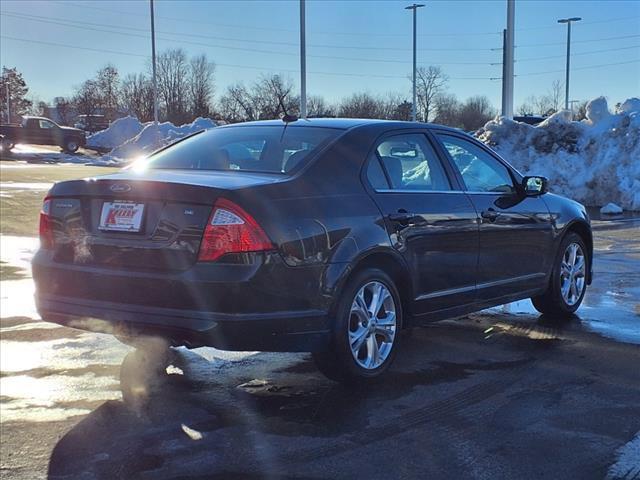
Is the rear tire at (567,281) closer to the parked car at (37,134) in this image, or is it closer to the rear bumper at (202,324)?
the rear bumper at (202,324)

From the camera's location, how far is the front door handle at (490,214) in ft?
18.0

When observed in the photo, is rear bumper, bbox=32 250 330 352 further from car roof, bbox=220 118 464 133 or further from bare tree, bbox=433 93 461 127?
bare tree, bbox=433 93 461 127

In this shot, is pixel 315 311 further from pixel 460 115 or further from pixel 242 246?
pixel 460 115

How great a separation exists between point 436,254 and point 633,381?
1488mm

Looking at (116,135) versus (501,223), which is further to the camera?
(116,135)

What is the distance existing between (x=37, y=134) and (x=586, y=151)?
33.8m

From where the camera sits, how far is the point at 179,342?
4020mm

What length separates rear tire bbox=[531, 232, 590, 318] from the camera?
643cm

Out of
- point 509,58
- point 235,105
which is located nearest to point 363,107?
point 235,105

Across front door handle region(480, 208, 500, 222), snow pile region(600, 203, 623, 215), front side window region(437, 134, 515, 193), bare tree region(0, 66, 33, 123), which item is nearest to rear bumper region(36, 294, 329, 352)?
front door handle region(480, 208, 500, 222)

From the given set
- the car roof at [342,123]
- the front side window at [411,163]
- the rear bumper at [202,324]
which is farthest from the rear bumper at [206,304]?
the car roof at [342,123]

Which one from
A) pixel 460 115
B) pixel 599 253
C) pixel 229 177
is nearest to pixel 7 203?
pixel 599 253

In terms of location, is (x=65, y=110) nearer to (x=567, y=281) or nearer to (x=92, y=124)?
(x=92, y=124)

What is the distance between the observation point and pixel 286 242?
13.0ft
